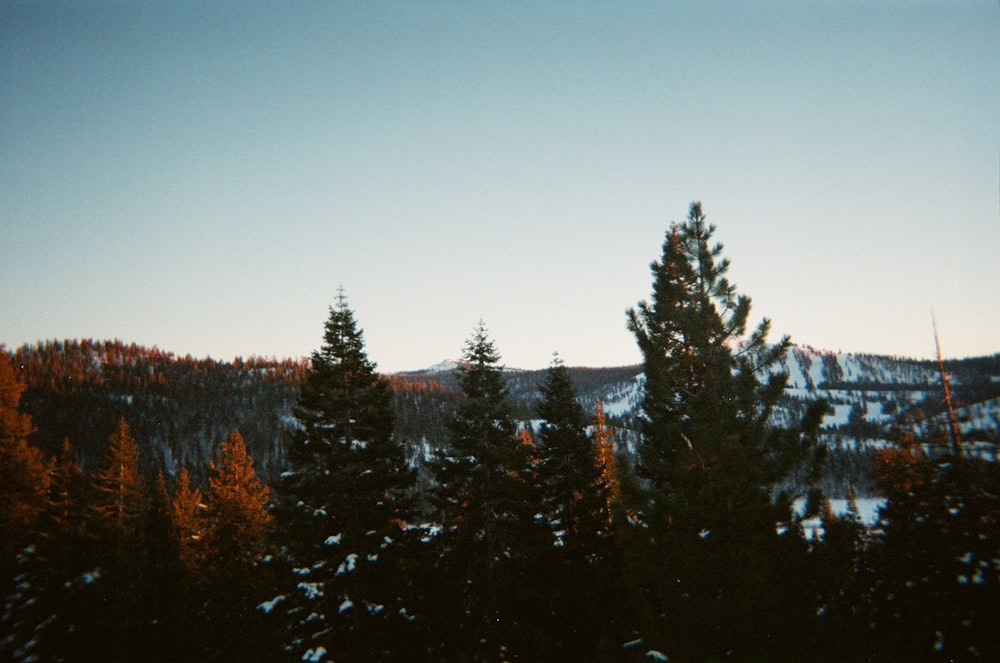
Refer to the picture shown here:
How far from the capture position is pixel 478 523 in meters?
17.3

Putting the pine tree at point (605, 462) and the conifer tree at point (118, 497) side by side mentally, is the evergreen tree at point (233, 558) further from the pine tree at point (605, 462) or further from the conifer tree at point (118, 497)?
the pine tree at point (605, 462)

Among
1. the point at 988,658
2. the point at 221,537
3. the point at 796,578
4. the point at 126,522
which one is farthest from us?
the point at 126,522

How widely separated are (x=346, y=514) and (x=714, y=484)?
11.1 m

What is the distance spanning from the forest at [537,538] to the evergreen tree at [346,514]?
0.23ft

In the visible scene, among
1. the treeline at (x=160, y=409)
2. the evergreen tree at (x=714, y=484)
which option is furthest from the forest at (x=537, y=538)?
the treeline at (x=160, y=409)

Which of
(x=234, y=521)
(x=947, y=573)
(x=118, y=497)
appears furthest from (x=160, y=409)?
(x=947, y=573)

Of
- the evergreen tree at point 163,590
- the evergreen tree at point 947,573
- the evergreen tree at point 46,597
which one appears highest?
the evergreen tree at point 947,573

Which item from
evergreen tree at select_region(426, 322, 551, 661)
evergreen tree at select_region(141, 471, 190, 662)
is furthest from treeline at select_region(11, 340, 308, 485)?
evergreen tree at select_region(426, 322, 551, 661)

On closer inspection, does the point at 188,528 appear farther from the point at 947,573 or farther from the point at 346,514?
the point at 947,573

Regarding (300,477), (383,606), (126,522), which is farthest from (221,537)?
(383,606)

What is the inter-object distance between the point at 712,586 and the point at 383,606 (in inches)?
417

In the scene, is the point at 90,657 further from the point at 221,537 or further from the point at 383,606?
the point at 383,606

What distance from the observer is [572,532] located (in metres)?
18.2

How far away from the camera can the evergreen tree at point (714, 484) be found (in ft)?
25.1
